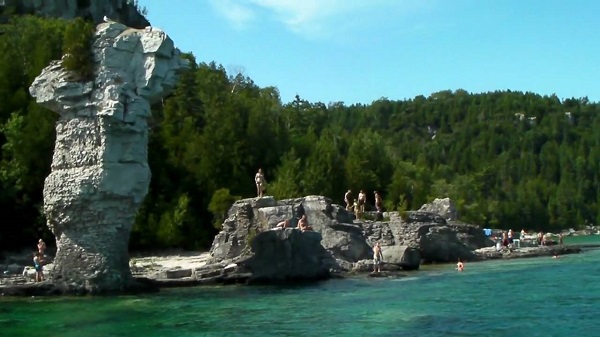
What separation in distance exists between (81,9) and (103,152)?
2020 inches

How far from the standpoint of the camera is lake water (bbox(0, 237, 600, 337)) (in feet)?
66.5

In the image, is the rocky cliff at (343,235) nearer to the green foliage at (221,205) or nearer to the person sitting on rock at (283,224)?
the person sitting on rock at (283,224)

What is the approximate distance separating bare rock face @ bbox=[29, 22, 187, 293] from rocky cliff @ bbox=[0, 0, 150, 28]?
4380 centimetres

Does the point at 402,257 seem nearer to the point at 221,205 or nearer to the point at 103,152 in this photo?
the point at 221,205

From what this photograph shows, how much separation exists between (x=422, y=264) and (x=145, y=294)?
18.8 m

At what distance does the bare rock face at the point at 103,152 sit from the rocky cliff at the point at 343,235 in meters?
6.05

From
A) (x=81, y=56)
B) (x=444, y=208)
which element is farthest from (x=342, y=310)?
(x=444, y=208)

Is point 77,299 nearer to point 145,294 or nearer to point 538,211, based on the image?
point 145,294

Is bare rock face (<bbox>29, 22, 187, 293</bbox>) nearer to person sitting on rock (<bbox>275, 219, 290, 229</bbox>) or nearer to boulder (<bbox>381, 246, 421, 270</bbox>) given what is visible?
person sitting on rock (<bbox>275, 219, 290, 229</bbox>)

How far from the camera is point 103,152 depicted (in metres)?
28.3

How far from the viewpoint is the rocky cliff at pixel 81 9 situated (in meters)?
70.8

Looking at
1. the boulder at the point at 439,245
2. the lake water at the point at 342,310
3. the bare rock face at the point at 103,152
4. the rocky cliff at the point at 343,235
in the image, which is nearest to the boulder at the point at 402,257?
the rocky cliff at the point at 343,235

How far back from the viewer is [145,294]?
94.0 ft

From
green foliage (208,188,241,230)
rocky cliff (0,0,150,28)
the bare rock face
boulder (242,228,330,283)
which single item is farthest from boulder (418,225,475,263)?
rocky cliff (0,0,150,28)
